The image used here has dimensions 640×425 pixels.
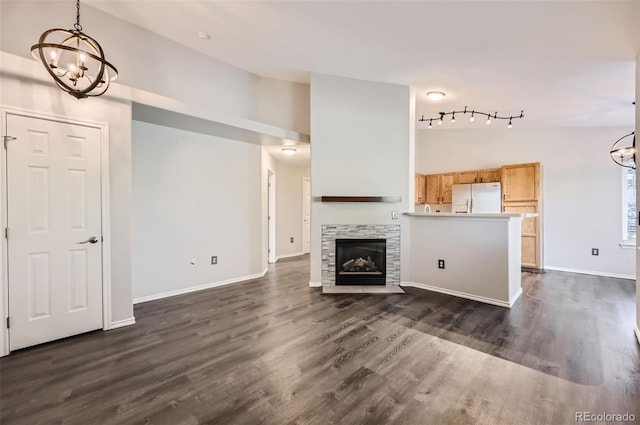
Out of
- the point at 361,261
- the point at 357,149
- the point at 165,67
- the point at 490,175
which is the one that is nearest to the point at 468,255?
the point at 361,261

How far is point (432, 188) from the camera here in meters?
6.81

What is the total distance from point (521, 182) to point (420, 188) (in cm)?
204

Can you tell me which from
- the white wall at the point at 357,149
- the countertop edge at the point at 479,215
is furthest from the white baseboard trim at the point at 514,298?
the white wall at the point at 357,149

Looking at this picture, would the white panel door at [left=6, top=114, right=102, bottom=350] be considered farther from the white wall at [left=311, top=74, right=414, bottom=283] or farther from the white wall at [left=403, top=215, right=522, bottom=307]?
the white wall at [left=403, top=215, right=522, bottom=307]

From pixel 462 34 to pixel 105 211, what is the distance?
4.19 m

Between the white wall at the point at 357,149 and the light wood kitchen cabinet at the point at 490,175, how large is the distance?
9.30 ft

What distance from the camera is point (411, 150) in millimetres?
4410

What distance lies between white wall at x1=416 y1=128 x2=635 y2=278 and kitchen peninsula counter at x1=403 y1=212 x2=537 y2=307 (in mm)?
2587

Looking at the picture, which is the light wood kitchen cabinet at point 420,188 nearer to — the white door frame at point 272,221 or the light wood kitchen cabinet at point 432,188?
the light wood kitchen cabinet at point 432,188

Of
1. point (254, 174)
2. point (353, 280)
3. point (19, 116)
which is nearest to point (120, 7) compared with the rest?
point (19, 116)

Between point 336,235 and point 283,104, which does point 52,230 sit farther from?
point 283,104

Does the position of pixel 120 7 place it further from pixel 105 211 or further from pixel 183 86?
pixel 105 211

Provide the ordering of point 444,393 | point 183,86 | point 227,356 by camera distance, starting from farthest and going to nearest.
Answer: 1. point 183,86
2. point 227,356
3. point 444,393

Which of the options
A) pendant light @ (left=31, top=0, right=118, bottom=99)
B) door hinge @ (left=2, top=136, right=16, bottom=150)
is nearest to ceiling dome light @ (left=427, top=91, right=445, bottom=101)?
pendant light @ (left=31, top=0, right=118, bottom=99)
